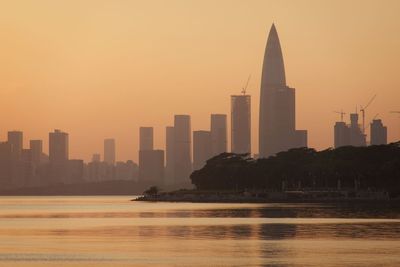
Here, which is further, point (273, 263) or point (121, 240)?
point (121, 240)

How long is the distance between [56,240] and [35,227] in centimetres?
3111

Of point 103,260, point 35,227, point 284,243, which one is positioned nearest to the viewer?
point 103,260

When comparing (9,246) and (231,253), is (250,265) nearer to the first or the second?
(231,253)

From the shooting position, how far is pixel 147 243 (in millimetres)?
103938

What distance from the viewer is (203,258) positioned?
8544 cm

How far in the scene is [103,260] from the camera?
84938 millimetres

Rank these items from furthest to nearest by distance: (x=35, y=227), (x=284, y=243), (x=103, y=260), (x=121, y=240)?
(x=35, y=227)
(x=121, y=240)
(x=284, y=243)
(x=103, y=260)

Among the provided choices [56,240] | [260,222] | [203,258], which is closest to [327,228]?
[260,222]

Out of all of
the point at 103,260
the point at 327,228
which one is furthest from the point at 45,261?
the point at 327,228

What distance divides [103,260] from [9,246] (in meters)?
19.6

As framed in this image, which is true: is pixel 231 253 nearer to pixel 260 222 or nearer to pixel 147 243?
pixel 147 243

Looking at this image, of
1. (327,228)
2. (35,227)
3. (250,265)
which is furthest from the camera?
(35,227)

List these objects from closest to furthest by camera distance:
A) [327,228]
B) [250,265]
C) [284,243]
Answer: [250,265] → [284,243] → [327,228]

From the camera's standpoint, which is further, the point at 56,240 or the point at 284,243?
the point at 56,240
